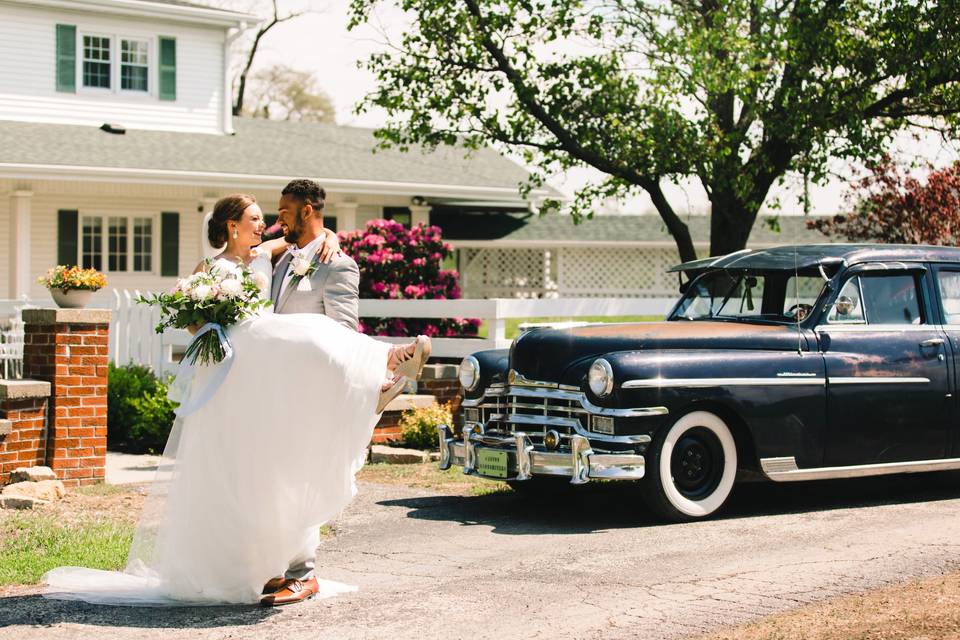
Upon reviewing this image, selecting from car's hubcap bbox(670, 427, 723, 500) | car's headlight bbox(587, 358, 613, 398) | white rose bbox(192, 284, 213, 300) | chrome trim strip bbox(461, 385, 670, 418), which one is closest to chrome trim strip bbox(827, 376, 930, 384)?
car's hubcap bbox(670, 427, 723, 500)

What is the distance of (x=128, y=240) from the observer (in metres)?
23.4

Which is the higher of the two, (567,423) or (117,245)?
(117,245)

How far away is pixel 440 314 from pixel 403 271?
2046 millimetres

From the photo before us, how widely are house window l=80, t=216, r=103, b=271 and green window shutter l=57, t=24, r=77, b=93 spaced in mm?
2549

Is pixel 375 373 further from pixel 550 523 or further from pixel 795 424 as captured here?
pixel 795 424

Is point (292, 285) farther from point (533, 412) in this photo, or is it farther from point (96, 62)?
point (96, 62)

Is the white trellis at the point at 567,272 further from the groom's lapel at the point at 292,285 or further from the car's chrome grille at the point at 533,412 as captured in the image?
the groom's lapel at the point at 292,285

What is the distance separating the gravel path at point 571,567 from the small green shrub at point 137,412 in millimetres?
3297

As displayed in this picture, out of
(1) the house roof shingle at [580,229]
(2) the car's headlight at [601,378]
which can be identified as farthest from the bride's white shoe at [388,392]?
(1) the house roof shingle at [580,229]

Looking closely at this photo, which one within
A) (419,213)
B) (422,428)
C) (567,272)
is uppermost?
(419,213)

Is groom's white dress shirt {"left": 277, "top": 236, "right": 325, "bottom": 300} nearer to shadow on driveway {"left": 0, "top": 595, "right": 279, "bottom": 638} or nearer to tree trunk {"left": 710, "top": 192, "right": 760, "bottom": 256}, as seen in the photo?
shadow on driveway {"left": 0, "top": 595, "right": 279, "bottom": 638}

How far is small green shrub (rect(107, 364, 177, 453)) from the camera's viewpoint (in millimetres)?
11758

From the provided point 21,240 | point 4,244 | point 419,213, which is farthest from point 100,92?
point 419,213

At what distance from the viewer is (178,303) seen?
5883mm
